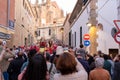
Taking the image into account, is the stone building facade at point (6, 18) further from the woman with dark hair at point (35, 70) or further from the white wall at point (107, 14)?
the woman with dark hair at point (35, 70)

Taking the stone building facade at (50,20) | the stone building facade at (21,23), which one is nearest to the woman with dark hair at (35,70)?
the stone building facade at (21,23)

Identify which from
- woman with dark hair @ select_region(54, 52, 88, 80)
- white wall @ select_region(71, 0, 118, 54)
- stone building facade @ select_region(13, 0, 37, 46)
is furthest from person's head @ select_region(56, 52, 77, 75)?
stone building facade @ select_region(13, 0, 37, 46)

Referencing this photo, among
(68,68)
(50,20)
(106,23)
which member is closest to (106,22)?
(106,23)

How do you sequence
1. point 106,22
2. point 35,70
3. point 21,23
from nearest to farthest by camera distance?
point 35,70 < point 106,22 < point 21,23

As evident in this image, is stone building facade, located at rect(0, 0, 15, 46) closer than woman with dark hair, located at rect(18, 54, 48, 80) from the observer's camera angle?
No

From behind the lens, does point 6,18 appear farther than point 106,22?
Yes

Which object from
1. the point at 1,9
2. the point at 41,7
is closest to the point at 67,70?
the point at 1,9

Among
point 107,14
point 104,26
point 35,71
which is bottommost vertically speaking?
point 35,71

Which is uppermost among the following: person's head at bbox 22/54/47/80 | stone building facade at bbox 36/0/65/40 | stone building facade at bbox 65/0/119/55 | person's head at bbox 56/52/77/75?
stone building facade at bbox 36/0/65/40

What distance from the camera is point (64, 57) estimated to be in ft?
14.5

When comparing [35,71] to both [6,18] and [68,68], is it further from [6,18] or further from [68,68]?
[6,18]

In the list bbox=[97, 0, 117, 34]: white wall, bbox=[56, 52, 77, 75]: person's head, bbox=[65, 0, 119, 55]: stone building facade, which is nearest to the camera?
bbox=[56, 52, 77, 75]: person's head

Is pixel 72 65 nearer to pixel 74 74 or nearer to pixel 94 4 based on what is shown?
pixel 74 74

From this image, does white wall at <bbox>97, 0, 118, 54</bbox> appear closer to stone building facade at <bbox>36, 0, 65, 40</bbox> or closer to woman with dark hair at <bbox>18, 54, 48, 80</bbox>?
woman with dark hair at <bbox>18, 54, 48, 80</bbox>
